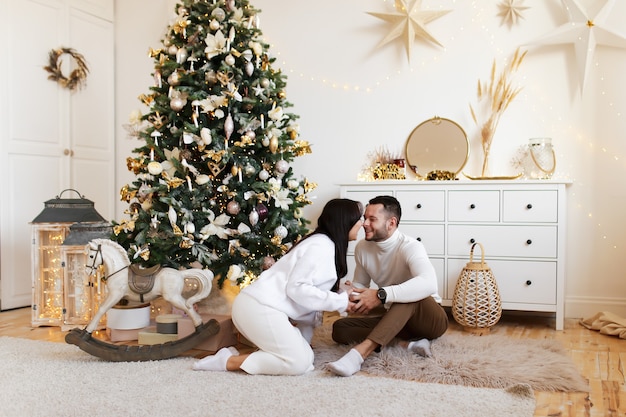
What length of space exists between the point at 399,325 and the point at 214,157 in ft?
4.88

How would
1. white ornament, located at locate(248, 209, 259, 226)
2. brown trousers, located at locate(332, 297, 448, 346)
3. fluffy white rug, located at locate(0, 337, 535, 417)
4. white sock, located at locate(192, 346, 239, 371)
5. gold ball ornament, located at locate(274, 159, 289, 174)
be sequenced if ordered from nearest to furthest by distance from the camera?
fluffy white rug, located at locate(0, 337, 535, 417) < white sock, located at locate(192, 346, 239, 371) < brown trousers, located at locate(332, 297, 448, 346) < white ornament, located at locate(248, 209, 259, 226) < gold ball ornament, located at locate(274, 159, 289, 174)

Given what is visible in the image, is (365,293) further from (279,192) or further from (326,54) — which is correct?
(326,54)

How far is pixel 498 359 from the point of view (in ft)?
8.73

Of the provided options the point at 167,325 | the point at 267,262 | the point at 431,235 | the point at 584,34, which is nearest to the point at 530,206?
the point at 431,235

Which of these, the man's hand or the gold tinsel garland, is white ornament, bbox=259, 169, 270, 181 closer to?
the man's hand

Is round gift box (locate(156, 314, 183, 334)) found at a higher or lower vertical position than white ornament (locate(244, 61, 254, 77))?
lower

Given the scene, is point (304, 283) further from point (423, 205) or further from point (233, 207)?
point (423, 205)

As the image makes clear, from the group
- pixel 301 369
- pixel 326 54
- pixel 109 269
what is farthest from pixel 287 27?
pixel 301 369

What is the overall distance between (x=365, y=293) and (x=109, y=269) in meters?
1.36

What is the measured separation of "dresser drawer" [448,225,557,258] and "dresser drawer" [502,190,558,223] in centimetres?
6

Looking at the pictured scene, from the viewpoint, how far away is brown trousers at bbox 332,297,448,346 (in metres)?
2.60

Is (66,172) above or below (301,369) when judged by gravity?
above

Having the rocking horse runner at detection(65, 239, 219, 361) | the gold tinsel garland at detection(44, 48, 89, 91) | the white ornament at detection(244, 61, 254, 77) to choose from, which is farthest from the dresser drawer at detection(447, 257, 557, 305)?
the gold tinsel garland at detection(44, 48, 89, 91)

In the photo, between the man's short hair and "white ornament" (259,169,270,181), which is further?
"white ornament" (259,169,270,181)
